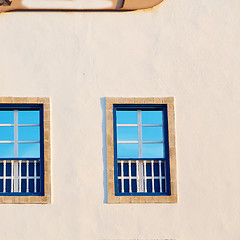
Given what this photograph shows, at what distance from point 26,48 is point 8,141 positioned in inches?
78.5

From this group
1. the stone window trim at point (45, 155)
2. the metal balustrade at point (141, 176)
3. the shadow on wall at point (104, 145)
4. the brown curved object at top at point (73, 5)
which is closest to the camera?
the stone window trim at point (45, 155)

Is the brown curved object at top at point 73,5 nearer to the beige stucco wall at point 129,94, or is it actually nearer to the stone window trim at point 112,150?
the beige stucco wall at point 129,94

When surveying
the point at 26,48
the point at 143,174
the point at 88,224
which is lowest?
the point at 88,224

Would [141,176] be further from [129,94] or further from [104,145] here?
[129,94]

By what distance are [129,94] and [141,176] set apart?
173cm

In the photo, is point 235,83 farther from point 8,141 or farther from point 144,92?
point 8,141

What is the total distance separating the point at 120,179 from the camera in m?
16.1

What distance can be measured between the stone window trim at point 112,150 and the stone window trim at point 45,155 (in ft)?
3.99

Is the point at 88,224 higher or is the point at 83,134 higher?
the point at 83,134

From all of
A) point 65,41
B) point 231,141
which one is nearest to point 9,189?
point 65,41

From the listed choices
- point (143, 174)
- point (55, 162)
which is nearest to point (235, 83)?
point (143, 174)

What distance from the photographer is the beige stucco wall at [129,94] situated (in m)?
15.8

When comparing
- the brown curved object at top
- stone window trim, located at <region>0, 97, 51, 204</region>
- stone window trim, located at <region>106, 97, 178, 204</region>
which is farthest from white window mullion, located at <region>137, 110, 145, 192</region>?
the brown curved object at top

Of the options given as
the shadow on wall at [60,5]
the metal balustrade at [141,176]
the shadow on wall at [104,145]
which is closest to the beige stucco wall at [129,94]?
the shadow on wall at [104,145]
